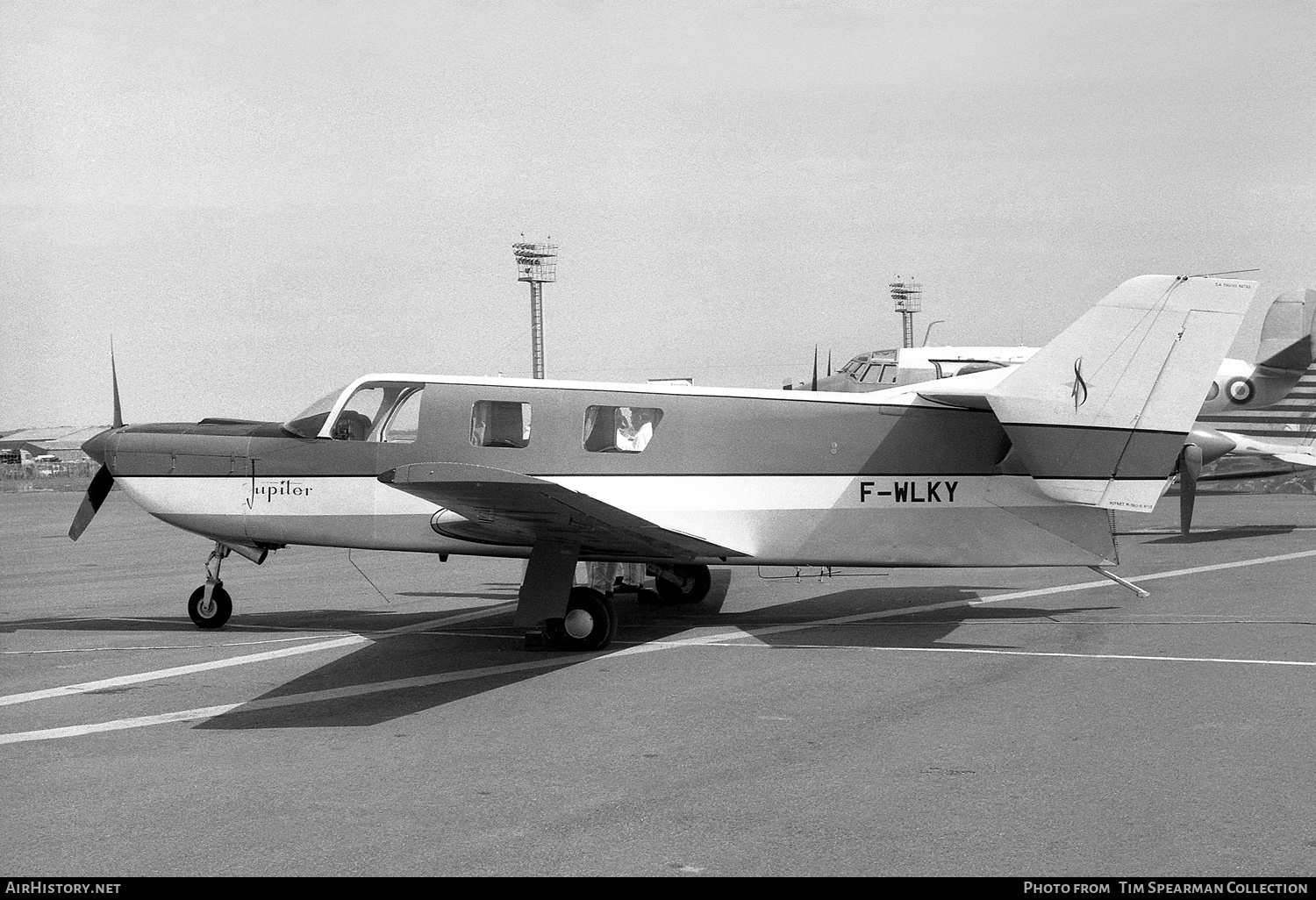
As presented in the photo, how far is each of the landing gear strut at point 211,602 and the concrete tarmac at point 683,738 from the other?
18cm

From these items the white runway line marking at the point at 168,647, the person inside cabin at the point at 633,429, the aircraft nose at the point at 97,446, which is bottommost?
the white runway line marking at the point at 168,647

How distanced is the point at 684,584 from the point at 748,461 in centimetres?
304

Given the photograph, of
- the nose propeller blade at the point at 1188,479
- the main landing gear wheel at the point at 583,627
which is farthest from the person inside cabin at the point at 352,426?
the nose propeller blade at the point at 1188,479

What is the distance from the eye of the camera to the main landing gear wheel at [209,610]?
488 inches

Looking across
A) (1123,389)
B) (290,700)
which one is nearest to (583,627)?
(290,700)

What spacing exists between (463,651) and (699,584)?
397cm

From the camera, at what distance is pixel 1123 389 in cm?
1067

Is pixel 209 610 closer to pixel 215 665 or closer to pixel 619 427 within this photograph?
pixel 215 665

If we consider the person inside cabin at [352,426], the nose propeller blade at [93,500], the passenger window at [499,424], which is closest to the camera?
the passenger window at [499,424]

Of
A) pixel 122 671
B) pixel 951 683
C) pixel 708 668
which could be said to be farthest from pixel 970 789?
pixel 122 671

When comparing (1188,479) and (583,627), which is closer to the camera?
(583,627)

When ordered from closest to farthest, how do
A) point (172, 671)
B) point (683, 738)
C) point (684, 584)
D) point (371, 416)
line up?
point (683, 738), point (172, 671), point (371, 416), point (684, 584)

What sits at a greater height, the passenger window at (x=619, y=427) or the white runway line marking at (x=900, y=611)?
the passenger window at (x=619, y=427)

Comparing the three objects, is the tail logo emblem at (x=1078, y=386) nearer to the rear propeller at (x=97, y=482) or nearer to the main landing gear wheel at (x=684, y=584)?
the main landing gear wheel at (x=684, y=584)
